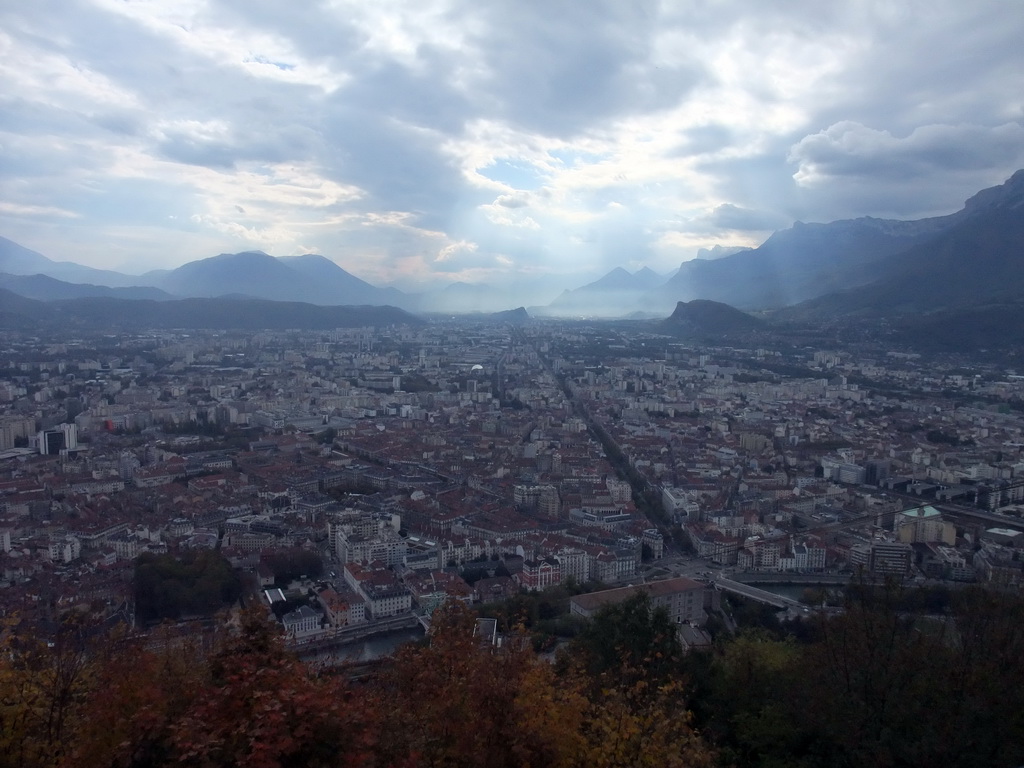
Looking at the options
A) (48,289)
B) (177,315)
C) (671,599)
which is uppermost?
(48,289)

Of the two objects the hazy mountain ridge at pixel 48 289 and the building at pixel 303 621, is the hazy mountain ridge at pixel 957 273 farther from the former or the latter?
the hazy mountain ridge at pixel 48 289

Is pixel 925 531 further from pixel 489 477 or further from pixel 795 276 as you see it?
pixel 795 276

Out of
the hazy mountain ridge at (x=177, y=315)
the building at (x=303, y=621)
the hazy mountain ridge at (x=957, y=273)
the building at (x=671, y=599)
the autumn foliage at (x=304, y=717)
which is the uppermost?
the hazy mountain ridge at (x=957, y=273)

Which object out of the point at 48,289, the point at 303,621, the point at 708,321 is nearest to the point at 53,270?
the point at 48,289

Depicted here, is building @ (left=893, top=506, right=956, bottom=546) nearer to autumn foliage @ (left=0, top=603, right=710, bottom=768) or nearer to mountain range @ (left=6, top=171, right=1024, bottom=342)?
autumn foliage @ (left=0, top=603, right=710, bottom=768)

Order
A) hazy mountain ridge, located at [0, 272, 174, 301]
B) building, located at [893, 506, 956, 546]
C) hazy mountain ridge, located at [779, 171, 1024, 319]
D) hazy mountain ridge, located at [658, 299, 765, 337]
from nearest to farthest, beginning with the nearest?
building, located at [893, 506, 956, 546] < hazy mountain ridge, located at [779, 171, 1024, 319] < hazy mountain ridge, located at [658, 299, 765, 337] < hazy mountain ridge, located at [0, 272, 174, 301]

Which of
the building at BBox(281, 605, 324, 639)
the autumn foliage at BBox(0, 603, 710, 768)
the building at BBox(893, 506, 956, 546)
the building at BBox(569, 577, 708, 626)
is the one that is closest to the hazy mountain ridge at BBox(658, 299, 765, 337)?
the building at BBox(893, 506, 956, 546)

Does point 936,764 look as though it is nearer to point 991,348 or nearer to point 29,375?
point 29,375

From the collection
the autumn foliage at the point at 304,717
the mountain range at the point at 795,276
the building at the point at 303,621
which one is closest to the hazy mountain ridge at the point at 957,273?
the mountain range at the point at 795,276

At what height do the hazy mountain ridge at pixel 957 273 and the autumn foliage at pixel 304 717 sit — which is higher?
the hazy mountain ridge at pixel 957 273
